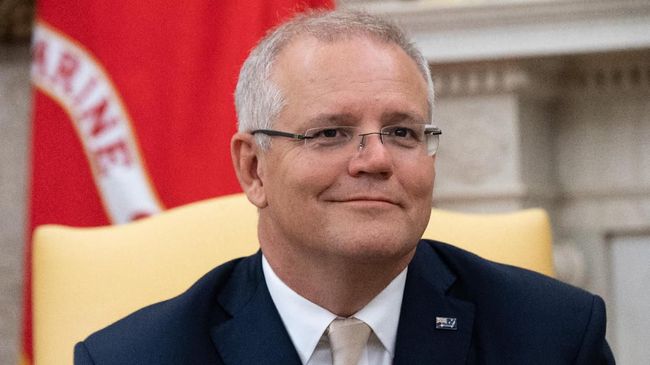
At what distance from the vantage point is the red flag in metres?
3.23

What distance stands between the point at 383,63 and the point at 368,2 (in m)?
1.73

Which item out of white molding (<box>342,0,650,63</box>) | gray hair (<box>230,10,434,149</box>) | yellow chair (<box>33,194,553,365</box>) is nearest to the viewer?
gray hair (<box>230,10,434,149</box>)

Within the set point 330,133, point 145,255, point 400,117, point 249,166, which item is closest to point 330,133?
point 330,133

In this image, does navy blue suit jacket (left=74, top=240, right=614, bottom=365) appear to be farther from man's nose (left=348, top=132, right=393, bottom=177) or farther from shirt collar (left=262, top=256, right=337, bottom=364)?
man's nose (left=348, top=132, right=393, bottom=177)

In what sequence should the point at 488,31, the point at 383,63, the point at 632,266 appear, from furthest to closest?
1. the point at 632,266
2. the point at 488,31
3. the point at 383,63

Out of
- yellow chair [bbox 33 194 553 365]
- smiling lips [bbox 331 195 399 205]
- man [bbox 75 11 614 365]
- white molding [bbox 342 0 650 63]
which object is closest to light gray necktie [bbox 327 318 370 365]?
man [bbox 75 11 614 365]

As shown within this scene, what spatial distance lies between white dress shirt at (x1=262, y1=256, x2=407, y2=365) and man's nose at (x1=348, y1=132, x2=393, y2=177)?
258mm

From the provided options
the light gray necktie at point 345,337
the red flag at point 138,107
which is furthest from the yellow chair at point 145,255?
the red flag at point 138,107

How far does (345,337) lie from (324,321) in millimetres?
40

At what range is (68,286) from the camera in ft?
6.54

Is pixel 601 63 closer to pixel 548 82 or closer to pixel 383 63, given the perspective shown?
pixel 548 82

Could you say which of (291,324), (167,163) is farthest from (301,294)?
(167,163)

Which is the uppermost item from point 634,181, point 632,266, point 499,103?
point 499,103

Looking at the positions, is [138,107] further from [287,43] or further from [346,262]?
[346,262]
